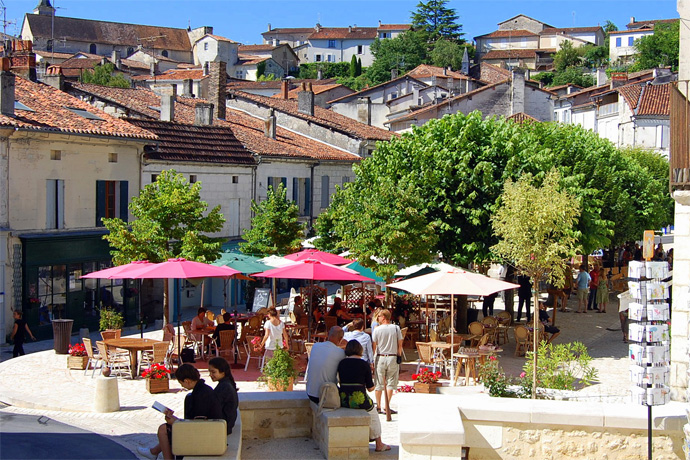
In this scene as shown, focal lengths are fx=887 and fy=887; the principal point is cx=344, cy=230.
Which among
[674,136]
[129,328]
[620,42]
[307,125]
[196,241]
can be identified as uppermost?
[620,42]

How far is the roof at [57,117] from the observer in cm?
2397

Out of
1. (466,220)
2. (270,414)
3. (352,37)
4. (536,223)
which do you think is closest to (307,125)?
(466,220)

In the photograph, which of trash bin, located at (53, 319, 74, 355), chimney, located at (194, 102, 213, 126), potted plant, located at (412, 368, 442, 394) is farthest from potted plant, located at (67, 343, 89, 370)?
chimney, located at (194, 102, 213, 126)

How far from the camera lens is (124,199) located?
27266mm

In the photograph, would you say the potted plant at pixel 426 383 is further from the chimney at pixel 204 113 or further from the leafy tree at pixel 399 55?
the leafy tree at pixel 399 55

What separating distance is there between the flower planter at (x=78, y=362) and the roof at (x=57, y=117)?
25.4ft

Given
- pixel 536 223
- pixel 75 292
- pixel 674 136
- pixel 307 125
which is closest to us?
pixel 674 136

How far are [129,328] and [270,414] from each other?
16082 millimetres

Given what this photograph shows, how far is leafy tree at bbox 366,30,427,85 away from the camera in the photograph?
106062mm

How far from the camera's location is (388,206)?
2030 centimetres

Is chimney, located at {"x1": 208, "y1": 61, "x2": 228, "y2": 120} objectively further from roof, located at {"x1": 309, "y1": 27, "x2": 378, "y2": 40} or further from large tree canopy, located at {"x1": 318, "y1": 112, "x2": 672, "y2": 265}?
roof, located at {"x1": 309, "y1": 27, "x2": 378, "y2": 40}

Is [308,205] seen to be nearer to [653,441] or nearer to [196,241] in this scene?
[196,241]

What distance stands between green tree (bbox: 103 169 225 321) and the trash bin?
6.35ft

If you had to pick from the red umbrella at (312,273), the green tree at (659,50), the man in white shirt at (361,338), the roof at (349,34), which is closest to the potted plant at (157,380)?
the red umbrella at (312,273)
